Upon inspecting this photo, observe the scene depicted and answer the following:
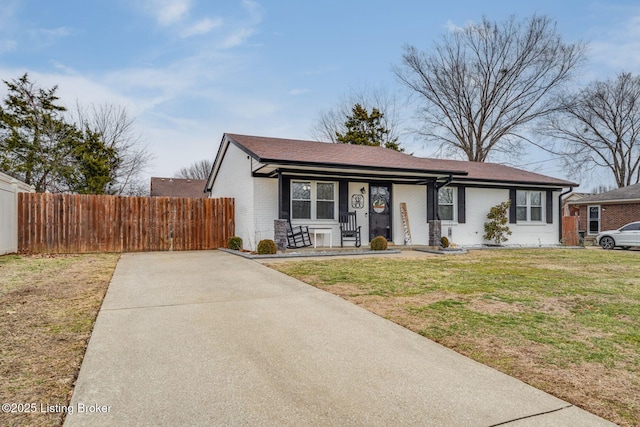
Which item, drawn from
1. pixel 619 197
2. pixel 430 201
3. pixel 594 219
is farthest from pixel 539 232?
pixel 594 219

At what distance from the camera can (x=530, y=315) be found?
15.1ft

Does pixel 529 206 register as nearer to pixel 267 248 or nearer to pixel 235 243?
pixel 267 248

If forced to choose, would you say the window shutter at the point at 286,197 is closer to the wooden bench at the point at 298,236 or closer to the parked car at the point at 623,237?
the wooden bench at the point at 298,236

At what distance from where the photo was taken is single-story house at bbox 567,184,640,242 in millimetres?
21312

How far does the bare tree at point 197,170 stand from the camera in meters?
50.3

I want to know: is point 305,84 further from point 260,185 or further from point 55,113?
point 55,113

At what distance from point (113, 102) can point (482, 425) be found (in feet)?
85.8

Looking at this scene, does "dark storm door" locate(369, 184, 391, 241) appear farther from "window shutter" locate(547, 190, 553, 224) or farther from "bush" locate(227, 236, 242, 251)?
"window shutter" locate(547, 190, 553, 224)

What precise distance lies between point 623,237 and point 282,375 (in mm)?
18640

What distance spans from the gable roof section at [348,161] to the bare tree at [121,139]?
966 centimetres

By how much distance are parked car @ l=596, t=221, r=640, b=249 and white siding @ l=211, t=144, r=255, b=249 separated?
15.5 metres

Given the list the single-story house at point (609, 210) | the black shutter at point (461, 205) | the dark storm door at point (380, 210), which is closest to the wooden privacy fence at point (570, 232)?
the single-story house at point (609, 210)

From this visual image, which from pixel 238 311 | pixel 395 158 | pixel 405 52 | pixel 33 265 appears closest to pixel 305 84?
pixel 395 158

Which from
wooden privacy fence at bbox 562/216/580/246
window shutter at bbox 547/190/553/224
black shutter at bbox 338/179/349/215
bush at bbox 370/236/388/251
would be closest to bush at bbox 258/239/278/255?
black shutter at bbox 338/179/349/215
